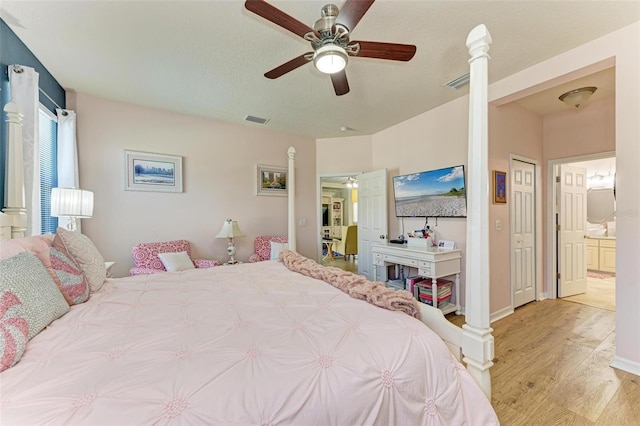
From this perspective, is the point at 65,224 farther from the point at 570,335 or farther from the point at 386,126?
the point at 570,335

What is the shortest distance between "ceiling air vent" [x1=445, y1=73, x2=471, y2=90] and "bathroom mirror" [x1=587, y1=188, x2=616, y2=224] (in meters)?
5.06

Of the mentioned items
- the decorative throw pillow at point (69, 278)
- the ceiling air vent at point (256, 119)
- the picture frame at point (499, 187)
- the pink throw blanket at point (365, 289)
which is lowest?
the pink throw blanket at point (365, 289)

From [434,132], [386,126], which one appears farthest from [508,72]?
[386,126]

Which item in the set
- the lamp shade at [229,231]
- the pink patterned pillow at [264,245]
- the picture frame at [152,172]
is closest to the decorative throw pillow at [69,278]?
the lamp shade at [229,231]

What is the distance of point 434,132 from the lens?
360 centimetres

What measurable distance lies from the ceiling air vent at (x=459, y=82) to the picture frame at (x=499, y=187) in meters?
1.07

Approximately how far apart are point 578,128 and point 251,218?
4.77 metres

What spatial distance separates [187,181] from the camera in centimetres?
378

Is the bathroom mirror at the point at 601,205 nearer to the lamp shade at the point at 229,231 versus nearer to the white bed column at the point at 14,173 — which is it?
the lamp shade at the point at 229,231

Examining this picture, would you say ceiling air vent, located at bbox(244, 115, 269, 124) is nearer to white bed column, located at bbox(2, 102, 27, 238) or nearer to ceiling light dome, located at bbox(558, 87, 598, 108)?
white bed column, located at bbox(2, 102, 27, 238)

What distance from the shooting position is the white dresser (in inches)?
120

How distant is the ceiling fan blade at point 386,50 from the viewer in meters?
1.70

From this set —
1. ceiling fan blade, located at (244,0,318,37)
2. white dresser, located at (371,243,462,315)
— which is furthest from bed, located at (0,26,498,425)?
white dresser, located at (371,243,462,315)

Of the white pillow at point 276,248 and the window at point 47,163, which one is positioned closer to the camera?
the window at point 47,163
